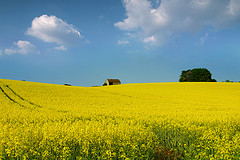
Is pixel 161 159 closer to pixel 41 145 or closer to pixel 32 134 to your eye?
pixel 41 145

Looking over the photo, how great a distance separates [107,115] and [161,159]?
5.45m

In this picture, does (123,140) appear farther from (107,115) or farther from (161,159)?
(107,115)

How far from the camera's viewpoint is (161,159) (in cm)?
610

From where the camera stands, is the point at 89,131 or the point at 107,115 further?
the point at 107,115

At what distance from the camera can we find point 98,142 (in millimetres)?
5605

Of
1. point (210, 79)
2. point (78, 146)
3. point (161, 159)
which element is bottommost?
point (161, 159)

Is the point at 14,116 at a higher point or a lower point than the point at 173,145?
higher

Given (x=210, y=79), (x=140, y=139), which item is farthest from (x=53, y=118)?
(x=210, y=79)

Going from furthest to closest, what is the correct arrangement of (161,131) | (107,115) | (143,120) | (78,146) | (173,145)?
(107,115) < (143,120) < (161,131) < (173,145) < (78,146)

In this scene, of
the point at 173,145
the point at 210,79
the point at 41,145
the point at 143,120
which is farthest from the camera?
the point at 210,79

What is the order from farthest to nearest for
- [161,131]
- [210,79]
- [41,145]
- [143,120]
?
[210,79] → [143,120] → [161,131] → [41,145]

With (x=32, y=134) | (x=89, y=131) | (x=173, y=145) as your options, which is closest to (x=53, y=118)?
(x=32, y=134)

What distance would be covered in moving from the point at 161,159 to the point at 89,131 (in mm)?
2685

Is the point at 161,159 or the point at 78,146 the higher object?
the point at 78,146
